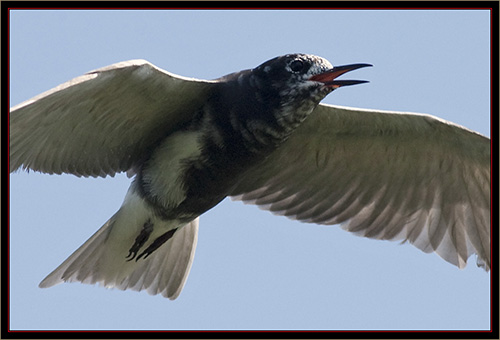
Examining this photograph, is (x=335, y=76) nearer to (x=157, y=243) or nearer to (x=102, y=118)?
(x=102, y=118)

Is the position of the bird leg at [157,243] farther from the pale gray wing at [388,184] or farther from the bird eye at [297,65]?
the bird eye at [297,65]

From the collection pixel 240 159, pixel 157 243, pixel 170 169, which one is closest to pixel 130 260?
pixel 157 243

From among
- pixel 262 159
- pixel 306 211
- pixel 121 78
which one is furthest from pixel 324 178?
pixel 121 78

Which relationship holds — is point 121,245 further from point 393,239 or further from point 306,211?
point 393,239

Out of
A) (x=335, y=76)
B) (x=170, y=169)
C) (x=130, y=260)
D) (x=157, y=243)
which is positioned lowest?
(x=130, y=260)

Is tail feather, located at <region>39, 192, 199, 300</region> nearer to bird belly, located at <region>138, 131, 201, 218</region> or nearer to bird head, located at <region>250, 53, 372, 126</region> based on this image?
bird belly, located at <region>138, 131, 201, 218</region>
